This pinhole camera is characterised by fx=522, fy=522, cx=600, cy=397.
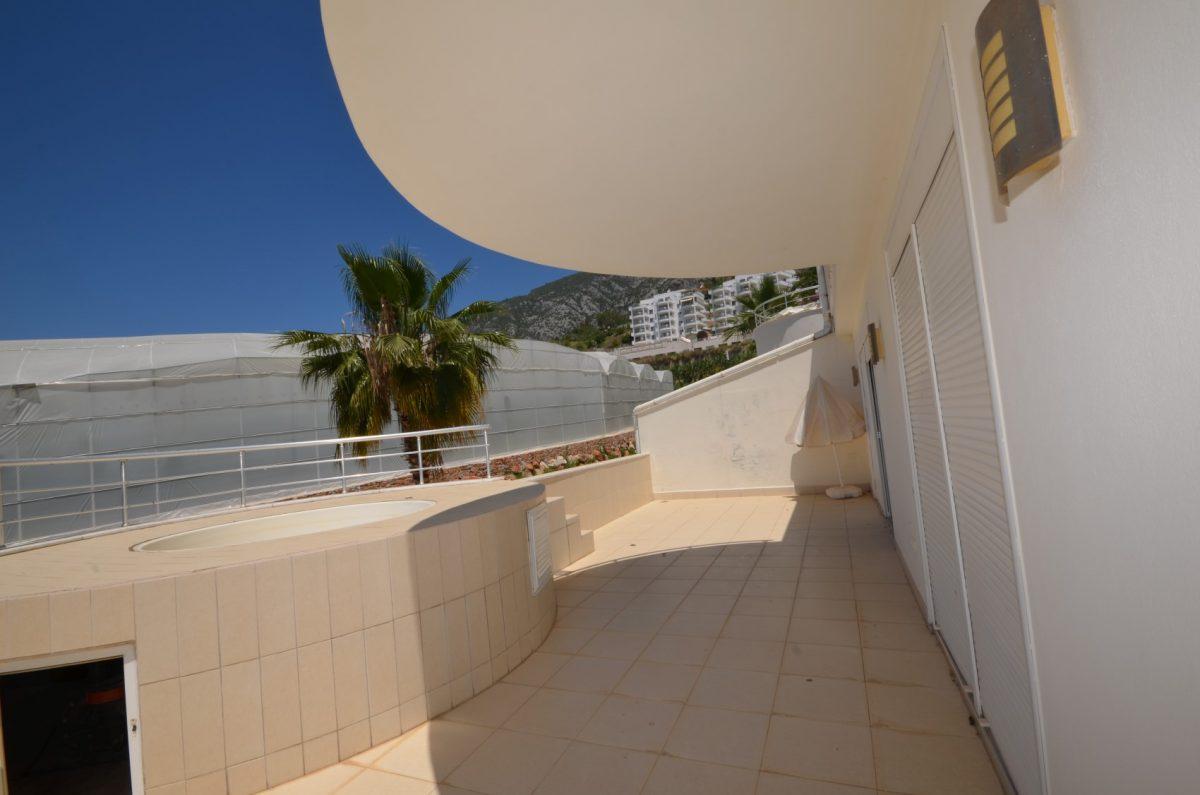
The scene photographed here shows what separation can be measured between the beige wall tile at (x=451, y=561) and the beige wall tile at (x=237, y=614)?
3.29 feet

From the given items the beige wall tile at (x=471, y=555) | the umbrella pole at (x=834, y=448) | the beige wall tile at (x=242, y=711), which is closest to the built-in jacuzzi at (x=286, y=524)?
the beige wall tile at (x=471, y=555)

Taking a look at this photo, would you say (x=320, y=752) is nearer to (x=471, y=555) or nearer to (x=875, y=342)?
(x=471, y=555)

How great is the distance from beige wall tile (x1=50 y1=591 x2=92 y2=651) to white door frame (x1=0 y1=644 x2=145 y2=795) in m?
0.05

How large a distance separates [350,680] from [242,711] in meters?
0.49

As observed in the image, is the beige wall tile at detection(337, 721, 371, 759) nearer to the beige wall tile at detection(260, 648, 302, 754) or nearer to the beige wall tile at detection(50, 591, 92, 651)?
the beige wall tile at detection(260, 648, 302, 754)

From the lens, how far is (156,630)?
2.50m

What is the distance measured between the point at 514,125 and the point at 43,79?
935 inches

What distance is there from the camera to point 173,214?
23828 millimetres

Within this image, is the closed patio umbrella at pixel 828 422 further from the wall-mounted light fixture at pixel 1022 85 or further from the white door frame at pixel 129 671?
the white door frame at pixel 129 671

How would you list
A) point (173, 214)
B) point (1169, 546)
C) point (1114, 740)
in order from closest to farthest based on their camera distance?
point (1169, 546) → point (1114, 740) → point (173, 214)

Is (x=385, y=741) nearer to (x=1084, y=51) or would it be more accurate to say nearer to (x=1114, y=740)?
(x=1114, y=740)

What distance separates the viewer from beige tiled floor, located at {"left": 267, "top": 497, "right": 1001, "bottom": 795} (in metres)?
2.47

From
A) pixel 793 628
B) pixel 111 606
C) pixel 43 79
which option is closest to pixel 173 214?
pixel 43 79

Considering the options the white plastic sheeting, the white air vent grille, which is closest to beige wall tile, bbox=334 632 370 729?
the white air vent grille
